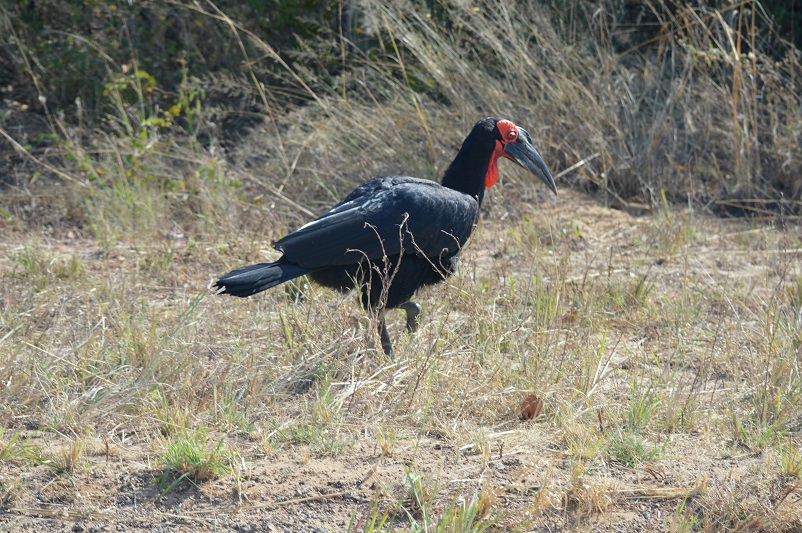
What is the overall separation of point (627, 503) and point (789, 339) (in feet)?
4.21

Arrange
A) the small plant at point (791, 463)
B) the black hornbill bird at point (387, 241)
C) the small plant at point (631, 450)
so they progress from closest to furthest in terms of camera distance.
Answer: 1. the small plant at point (791, 463)
2. the small plant at point (631, 450)
3. the black hornbill bird at point (387, 241)

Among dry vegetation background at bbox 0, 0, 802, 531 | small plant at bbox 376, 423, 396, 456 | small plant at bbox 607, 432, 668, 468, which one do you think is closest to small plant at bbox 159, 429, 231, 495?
dry vegetation background at bbox 0, 0, 802, 531

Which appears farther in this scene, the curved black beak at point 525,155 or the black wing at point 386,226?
the curved black beak at point 525,155

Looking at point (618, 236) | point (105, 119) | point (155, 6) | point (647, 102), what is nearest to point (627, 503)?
point (618, 236)

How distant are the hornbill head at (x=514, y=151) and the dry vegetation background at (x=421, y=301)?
452 millimetres

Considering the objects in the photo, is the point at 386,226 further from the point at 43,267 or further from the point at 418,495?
the point at 43,267

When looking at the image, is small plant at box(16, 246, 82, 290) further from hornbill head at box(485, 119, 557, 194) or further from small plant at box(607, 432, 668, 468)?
small plant at box(607, 432, 668, 468)

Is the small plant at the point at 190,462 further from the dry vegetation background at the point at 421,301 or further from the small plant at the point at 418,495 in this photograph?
the small plant at the point at 418,495

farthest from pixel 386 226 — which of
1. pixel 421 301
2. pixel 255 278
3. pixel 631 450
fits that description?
pixel 631 450

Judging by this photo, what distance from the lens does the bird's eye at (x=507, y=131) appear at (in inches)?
173

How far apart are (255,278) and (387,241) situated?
2.01 ft

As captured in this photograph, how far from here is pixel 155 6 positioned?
23.1 feet

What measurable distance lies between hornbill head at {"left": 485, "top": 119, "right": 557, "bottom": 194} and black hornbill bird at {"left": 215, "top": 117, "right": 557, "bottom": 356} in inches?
3.8

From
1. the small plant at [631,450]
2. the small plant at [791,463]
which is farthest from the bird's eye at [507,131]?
the small plant at [791,463]
